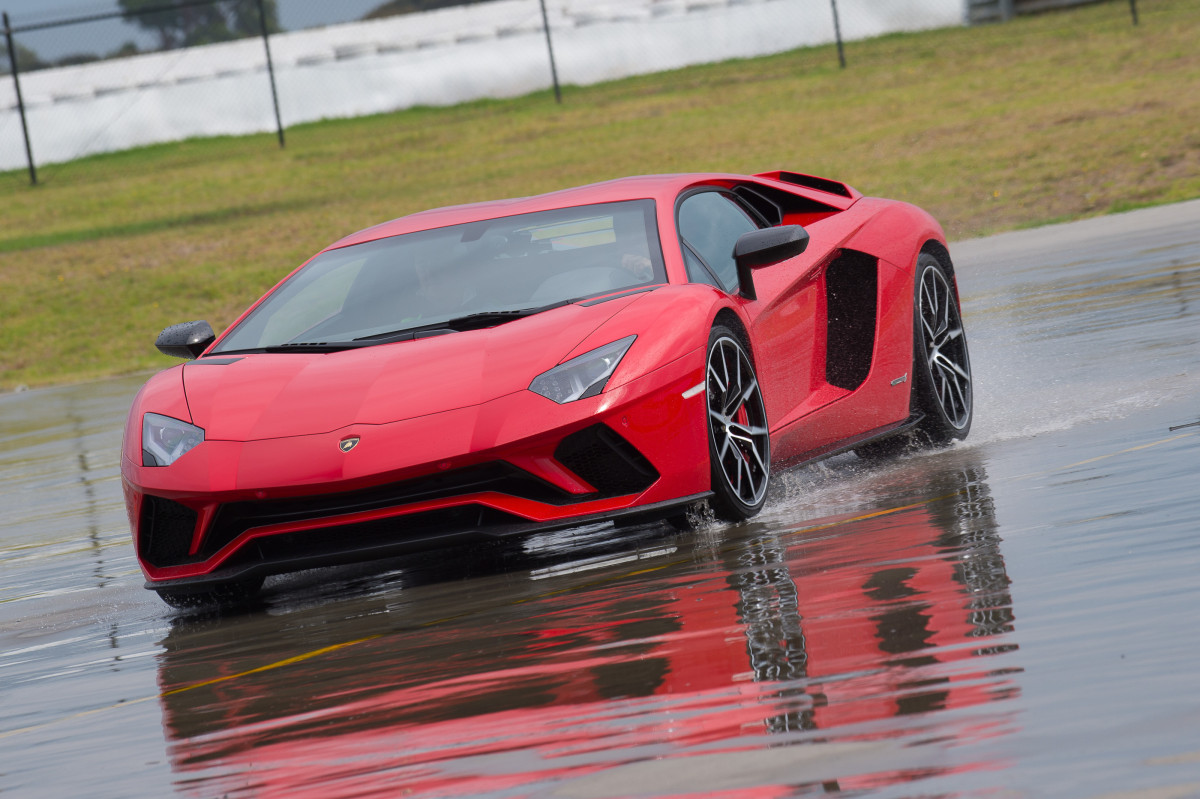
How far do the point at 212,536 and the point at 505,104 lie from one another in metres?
26.4

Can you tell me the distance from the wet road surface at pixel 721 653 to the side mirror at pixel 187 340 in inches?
30.6

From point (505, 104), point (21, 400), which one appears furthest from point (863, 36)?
point (21, 400)

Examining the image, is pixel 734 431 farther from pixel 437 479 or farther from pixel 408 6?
pixel 408 6

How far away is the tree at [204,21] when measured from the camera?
2781 cm

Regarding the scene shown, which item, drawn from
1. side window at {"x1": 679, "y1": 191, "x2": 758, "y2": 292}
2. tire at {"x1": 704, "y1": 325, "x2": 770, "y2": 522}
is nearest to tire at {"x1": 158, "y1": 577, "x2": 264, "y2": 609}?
tire at {"x1": 704, "y1": 325, "x2": 770, "y2": 522}

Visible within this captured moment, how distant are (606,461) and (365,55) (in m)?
27.3

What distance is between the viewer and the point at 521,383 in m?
4.44

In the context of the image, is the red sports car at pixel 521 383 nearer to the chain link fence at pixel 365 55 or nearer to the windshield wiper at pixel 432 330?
the windshield wiper at pixel 432 330

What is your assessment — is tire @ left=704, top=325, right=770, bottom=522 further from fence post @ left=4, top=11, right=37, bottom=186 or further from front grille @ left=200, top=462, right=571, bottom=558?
fence post @ left=4, top=11, right=37, bottom=186

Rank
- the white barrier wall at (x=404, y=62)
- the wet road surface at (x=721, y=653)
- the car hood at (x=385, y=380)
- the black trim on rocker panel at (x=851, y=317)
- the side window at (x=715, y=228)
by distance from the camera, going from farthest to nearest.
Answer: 1. the white barrier wall at (x=404, y=62)
2. the black trim on rocker panel at (x=851, y=317)
3. the side window at (x=715, y=228)
4. the car hood at (x=385, y=380)
5. the wet road surface at (x=721, y=653)

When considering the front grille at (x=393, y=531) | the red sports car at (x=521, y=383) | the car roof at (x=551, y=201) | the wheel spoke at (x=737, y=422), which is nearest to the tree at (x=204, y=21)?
the car roof at (x=551, y=201)

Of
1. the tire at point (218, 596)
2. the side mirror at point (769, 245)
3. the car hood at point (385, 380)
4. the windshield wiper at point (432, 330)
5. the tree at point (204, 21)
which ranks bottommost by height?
the tire at point (218, 596)

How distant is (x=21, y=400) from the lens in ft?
49.6

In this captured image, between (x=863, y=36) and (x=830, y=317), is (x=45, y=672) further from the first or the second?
(x=863, y=36)
